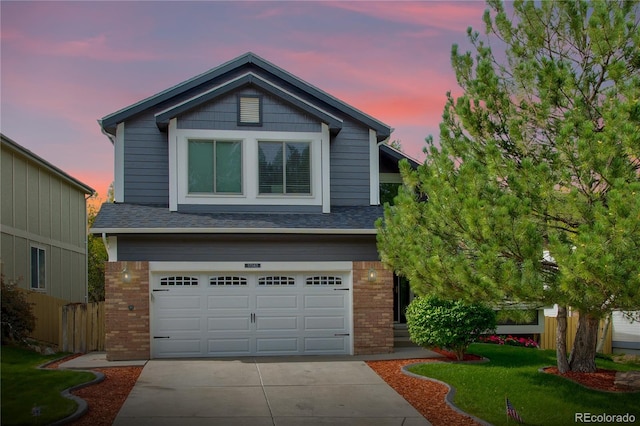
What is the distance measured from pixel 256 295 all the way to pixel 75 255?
14.3 m

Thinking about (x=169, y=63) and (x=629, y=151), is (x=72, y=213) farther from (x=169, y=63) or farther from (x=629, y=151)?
(x=629, y=151)

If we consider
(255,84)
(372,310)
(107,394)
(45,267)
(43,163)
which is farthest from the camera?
(45,267)

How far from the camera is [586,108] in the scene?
40.7ft

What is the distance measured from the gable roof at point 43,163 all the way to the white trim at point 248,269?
705cm

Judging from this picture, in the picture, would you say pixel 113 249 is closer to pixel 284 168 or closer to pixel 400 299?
pixel 284 168

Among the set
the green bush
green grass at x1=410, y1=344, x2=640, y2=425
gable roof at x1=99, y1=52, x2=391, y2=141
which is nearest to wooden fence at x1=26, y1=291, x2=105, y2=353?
gable roof at x1=99, y1=52, x2=391, y2=141

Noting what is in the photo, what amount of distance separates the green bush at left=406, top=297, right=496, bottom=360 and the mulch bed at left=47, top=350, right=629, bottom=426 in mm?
512

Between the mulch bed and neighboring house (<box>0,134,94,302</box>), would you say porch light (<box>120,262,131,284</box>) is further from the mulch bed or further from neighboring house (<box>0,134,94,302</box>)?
neighboring house (<box>0,134,94,302</box>)

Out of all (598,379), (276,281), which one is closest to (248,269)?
(276,281)

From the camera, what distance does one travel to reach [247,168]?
1723 centimetres

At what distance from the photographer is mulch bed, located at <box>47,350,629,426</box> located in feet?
35.4

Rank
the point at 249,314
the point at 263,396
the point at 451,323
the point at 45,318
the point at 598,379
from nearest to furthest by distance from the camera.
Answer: the point at 263,396, the point at 598,379, the point at 451,323, the point at 249,314, the point at 45,318

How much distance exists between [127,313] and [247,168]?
431cm

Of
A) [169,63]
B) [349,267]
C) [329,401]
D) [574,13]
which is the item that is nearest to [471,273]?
[329,401]
